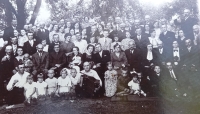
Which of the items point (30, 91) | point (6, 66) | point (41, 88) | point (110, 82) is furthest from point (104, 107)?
point (6, 66)

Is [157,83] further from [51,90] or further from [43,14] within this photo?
[43,14]

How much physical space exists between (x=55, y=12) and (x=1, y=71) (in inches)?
65.5

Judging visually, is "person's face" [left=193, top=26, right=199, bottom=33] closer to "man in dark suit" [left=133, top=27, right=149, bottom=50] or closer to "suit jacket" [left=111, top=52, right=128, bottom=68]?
"man in dark suit" [left=133, top=27, right=149, bottom=50]

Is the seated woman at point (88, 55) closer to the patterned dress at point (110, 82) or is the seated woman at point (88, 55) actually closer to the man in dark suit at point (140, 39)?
the patterned dress at point (110, 82)

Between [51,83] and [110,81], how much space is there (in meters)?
1.22

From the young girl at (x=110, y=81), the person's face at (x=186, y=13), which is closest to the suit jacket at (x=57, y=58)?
the young girl at (x=110, y=81)

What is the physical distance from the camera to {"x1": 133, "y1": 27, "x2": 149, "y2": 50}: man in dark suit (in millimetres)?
5188

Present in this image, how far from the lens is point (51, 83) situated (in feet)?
16.8

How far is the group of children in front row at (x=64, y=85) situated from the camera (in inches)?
200

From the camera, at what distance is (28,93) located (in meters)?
5.09

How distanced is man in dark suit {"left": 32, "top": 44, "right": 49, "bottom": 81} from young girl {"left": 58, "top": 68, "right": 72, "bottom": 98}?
1.13ft

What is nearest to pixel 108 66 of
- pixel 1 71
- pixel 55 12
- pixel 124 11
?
pixel 124 11

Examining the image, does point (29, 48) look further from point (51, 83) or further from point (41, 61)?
point (51, 83)

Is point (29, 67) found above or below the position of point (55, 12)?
below
